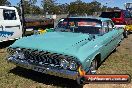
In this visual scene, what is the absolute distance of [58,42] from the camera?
220 inches

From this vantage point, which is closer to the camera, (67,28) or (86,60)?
(86,60)

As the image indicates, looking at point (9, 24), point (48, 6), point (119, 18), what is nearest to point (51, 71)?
point (9, 24)

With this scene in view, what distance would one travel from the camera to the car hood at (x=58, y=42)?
5199 mm

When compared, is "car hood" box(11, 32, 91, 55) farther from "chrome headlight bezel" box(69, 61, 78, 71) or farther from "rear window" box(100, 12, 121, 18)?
"rear window" box(100, 12, 121, 18)

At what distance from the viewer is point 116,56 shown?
8891mm

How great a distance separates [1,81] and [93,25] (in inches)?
123

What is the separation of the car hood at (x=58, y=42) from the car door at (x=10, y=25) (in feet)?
12.1

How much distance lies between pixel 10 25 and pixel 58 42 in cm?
471

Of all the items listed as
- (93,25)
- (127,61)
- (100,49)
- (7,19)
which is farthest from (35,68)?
(7,19)

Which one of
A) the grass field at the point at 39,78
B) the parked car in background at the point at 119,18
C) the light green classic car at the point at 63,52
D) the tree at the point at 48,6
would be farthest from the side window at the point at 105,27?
the tree at the point at 48,6

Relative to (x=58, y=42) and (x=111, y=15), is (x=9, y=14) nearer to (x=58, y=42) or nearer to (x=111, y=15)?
(x=58, y=42)

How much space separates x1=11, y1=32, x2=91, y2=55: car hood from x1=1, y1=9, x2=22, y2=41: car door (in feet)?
12.1

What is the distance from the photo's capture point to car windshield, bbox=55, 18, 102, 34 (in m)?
6.83

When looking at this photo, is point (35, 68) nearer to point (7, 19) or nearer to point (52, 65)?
point (52, 65)
